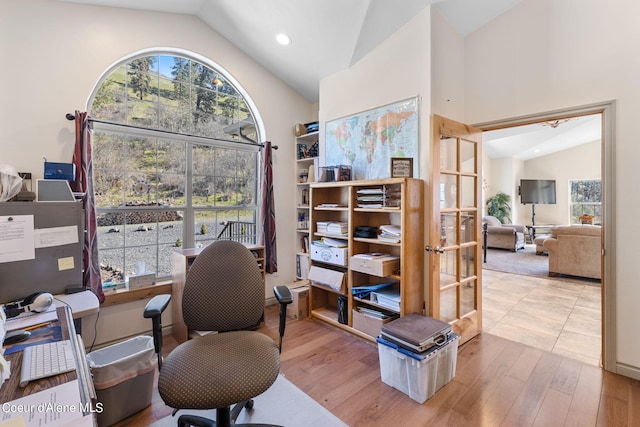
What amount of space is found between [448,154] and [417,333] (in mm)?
1504

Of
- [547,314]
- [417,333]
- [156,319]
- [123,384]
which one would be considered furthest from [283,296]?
[547,314]

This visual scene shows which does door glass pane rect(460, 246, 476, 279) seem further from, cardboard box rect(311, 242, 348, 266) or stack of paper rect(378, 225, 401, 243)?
cardboard box rect(311, 242, 348, 266)

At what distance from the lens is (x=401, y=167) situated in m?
2.45

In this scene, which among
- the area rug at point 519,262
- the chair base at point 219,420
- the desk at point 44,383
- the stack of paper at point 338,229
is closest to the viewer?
the desk at point 44,383

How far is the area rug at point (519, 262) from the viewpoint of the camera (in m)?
5.16

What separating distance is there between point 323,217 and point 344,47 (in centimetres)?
176

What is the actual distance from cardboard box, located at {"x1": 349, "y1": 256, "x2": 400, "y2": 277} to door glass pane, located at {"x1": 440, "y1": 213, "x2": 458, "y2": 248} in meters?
0.43

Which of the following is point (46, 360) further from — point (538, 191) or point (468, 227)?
point (538, 191)

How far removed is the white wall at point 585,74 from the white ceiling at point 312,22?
1.04 feet

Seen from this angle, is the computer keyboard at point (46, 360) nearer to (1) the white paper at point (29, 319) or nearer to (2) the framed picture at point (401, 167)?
(1) the white paper at point (29, 319)

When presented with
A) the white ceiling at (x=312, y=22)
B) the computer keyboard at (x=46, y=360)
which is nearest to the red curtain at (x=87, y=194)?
the white ceiling at (x=312, y=22)

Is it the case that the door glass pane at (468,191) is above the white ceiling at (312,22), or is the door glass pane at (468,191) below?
below

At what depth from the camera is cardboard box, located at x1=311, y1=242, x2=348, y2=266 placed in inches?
110

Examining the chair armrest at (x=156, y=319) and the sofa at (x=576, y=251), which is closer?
the chair armrest at (x=156, y=319)
